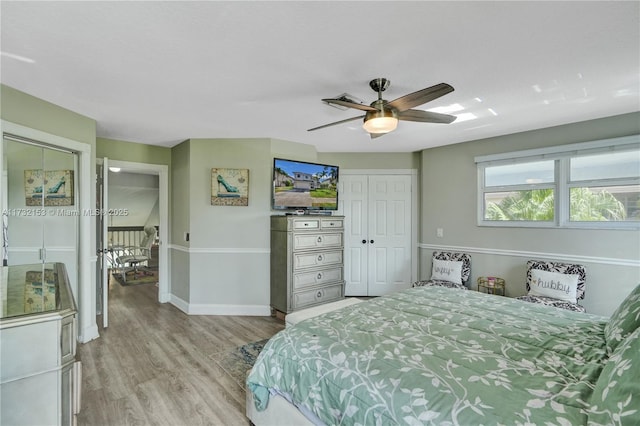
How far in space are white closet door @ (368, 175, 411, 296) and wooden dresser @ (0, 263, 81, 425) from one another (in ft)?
13.3

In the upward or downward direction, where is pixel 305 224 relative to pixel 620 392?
upward

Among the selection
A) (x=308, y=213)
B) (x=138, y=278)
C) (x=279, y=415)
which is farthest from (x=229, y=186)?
(x=138, y=278)

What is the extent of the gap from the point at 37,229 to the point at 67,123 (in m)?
1.06

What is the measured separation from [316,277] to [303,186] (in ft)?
4.13

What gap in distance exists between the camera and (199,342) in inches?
122

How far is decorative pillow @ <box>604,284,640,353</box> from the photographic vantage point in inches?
51.3

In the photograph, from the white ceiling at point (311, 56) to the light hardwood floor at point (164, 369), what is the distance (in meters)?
2.36

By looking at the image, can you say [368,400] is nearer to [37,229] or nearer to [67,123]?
[37,229]

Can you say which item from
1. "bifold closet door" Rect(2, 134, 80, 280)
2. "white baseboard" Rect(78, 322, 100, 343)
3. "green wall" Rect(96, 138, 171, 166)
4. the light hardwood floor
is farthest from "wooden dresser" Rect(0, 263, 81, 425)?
"green wall" Rect(96, 138, 171, 166)

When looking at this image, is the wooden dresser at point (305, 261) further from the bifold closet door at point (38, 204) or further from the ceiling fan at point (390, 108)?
the bifold closet door at point (38, 204)

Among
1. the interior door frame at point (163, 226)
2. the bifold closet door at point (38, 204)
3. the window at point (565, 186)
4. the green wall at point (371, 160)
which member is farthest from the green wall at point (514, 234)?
the bifold closet door at point (38, 204)

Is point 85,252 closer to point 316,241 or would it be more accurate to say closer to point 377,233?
point 316,241

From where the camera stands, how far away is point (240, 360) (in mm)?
2717

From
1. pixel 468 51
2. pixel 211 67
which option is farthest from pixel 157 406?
pixel 468 51
